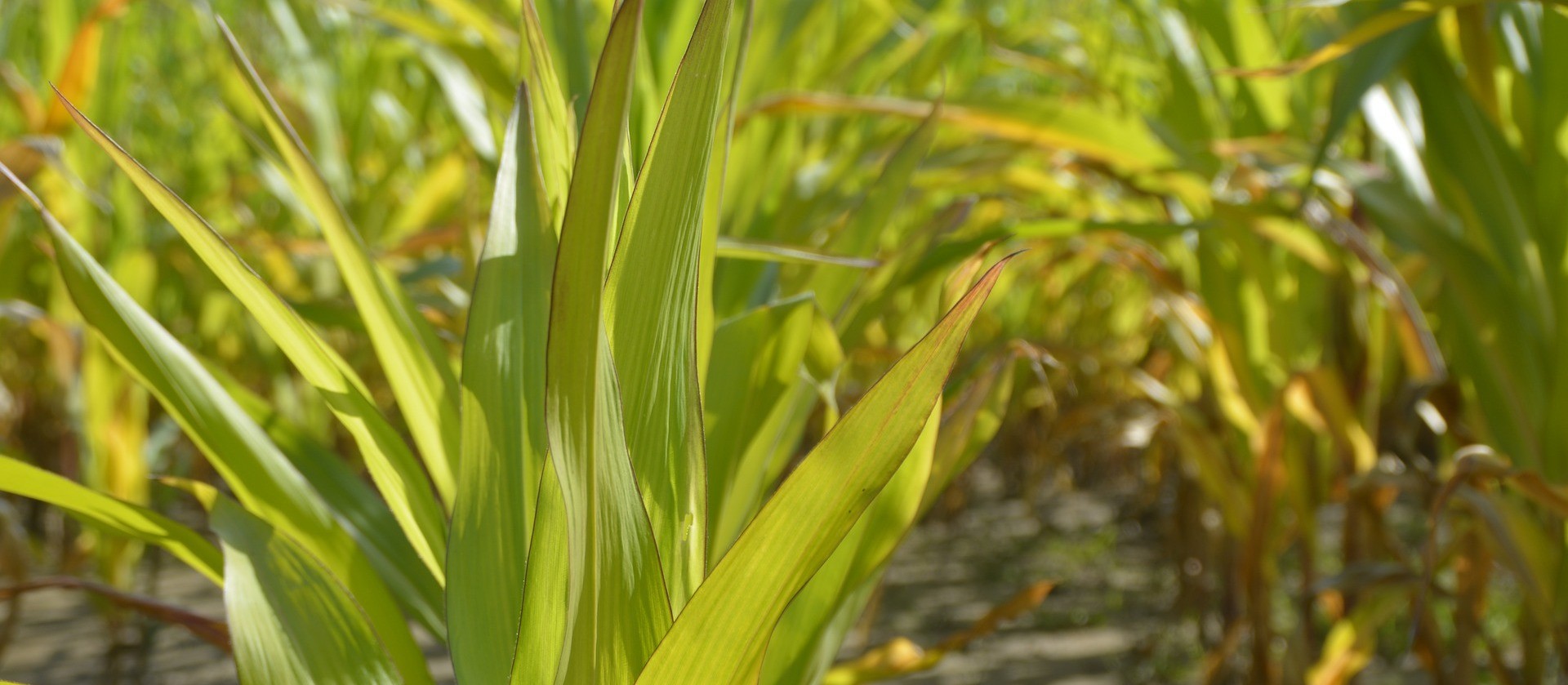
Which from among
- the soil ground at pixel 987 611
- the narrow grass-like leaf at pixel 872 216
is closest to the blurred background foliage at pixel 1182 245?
the narrow grass-like leaf at pixel 872 216

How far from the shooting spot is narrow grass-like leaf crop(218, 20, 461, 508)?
1.59 ft

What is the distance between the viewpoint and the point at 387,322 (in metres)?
0.50

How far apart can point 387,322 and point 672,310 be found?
174 mm

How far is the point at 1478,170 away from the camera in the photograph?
84 cm

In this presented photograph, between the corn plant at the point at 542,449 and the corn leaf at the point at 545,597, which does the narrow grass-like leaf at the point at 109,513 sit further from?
the corn leaf at the point at 545,597

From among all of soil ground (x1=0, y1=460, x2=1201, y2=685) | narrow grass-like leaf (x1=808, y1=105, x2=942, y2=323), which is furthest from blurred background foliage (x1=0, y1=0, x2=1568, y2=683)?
soil ground (x1=0, y1=460, x2=1201, y2=685)

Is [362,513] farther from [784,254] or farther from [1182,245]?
[1182,245]

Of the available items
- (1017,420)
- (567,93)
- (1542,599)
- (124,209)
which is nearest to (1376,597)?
(1542,599)

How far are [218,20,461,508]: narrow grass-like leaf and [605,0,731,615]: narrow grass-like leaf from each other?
132 millimetres

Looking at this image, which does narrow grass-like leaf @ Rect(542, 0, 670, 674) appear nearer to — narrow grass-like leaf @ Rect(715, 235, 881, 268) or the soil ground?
narrow grass-like leaf @ Rect(715, 235, 881, 268)

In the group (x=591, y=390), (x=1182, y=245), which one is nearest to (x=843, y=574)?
(x=591, y=390)

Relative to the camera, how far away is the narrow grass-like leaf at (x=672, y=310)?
37cm

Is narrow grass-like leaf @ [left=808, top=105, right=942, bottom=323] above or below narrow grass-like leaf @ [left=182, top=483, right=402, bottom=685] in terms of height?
above

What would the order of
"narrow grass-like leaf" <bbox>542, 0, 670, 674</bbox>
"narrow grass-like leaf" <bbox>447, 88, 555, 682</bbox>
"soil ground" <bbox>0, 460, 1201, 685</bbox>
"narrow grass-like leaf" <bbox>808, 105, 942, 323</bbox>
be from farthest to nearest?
"soil ground" <bbox>0, 460, 1201, 685</bbox> < "narrow grass-like leaf" <bbox>808, 105, 942, 323</bbox> < "narrow grass-like leaf" <bbox>447, 88, 555, 682</bbox> < "narrow grass-like leaf" <bbox>542, 0, 670, 674</bbox>
